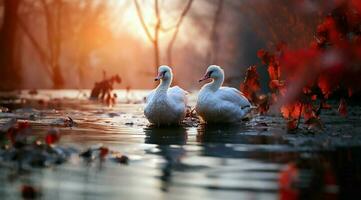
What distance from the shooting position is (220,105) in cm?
1476

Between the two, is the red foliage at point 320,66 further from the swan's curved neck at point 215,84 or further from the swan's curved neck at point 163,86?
the swan's curved neck at point 163,86

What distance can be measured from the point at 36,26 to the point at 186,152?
66.4 metres

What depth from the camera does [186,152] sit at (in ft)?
31.6

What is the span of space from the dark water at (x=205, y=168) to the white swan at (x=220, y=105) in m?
1.80

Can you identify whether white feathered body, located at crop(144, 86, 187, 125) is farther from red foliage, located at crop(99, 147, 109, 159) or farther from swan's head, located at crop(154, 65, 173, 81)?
red foliage, located at crop(99, 147, 109, 159)

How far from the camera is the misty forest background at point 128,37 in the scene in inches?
1350

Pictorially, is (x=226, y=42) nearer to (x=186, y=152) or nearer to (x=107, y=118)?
(x=107, y=118)

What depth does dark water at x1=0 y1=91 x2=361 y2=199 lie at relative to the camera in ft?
22.0

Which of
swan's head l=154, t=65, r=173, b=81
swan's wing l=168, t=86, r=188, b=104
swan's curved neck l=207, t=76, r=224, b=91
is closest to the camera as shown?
swan's wing l=168, t=86, r=188, b=104

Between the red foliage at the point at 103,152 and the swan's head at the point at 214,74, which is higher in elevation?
the swan's head at the point at 214,74

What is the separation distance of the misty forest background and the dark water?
34.2 ft

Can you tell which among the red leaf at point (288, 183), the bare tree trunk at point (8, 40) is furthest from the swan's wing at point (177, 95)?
the bare tree trunk at point (8, 40)

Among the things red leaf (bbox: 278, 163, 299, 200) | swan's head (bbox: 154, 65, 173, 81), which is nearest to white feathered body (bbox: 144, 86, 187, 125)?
swan's head (bbox: 154, 65, 173, 81)

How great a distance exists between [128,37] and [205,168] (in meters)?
A: 106
